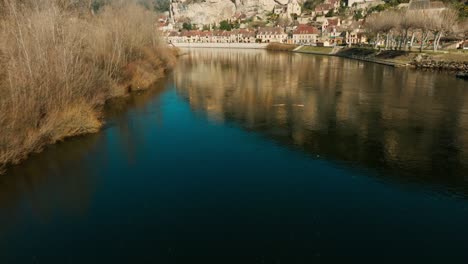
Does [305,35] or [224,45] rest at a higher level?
[305,35]

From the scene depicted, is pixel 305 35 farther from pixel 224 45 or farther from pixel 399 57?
pixel 399 57

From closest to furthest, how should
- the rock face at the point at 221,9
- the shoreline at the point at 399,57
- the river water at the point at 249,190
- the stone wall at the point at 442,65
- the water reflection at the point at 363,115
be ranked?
the river water at the point at 249,190 → the water reflection at the point at 363,115 → the stone wall at the point at 442,65 → the shoreline at the point at 399,57 → the rock face at the point at 221,9

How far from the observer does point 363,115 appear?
21469mm

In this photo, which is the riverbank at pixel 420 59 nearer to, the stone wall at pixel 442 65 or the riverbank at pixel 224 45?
the stone wall at pixel 442 65

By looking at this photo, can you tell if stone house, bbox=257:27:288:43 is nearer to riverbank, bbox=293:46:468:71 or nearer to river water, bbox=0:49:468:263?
riverbank, bbox=293:46:468:71

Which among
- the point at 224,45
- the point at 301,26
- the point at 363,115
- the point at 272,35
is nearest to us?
the point at 363,115

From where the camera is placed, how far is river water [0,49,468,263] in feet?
29.9

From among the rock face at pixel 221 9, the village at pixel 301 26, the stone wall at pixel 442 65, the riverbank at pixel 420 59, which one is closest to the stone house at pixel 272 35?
the village at pixel 301 26

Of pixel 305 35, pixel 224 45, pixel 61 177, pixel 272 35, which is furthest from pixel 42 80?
pixel 224 45

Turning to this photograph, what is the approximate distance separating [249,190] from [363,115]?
12.3 m

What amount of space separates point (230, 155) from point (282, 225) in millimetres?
5776

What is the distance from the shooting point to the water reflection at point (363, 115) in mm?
14445

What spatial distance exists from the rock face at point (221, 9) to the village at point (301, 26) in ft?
9.87

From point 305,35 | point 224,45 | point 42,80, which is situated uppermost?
point 305,35
